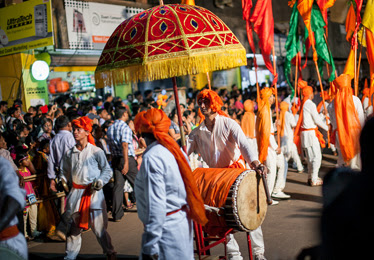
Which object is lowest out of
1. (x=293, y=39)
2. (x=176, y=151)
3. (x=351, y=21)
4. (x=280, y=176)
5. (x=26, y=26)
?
(x=280, y=176)

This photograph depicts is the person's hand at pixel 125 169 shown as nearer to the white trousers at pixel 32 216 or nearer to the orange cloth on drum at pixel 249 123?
the white trousers at pixel 32 216

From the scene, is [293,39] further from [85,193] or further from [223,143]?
[85,193]

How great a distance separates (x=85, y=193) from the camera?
586 cm

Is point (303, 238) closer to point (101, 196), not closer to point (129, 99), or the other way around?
point (101, 196)

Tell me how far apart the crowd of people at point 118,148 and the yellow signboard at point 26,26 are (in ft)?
5.75

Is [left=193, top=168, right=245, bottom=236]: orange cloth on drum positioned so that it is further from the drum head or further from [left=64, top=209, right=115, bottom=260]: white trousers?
[left=64, top=209, right=115, bottom=260]: white trousers

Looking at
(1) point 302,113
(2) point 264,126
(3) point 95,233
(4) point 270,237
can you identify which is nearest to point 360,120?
(1) point 302,113

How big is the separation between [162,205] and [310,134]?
713cm

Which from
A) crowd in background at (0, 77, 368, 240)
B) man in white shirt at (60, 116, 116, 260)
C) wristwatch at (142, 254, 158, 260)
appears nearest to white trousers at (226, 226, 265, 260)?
man in white shirt at (60, 116, 116, 260)

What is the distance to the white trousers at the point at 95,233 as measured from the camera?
229 inches

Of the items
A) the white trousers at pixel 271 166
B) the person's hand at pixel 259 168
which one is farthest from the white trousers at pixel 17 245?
the white trousers at pixel 271 166

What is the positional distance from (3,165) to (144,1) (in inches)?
575

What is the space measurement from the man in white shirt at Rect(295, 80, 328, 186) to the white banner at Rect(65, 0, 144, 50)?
22.6ft

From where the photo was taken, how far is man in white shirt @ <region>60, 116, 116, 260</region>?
5801 millimetres
